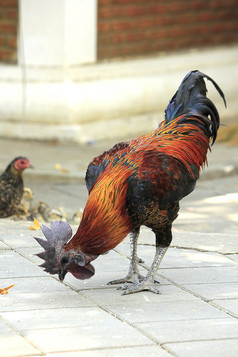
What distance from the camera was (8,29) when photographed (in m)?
13.8

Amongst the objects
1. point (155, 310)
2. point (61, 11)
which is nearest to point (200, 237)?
point (155, 310)

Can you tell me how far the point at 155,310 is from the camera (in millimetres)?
5996

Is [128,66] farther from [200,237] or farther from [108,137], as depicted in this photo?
[200,237]

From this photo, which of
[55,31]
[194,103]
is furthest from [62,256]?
[55,31]

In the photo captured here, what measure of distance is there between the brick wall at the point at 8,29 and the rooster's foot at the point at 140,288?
26.0 feet

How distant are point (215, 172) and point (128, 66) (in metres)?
3.13

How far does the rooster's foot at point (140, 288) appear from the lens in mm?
6387

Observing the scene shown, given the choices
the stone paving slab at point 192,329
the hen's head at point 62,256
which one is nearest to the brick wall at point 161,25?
the hen's head at point 62,256

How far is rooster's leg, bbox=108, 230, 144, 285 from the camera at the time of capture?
6602mm

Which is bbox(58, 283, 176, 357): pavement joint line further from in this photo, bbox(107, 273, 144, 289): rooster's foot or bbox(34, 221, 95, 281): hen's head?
bbox(107, 273, 144, 289): rooster's foot

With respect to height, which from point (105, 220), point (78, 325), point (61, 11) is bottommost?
point (78, 325)

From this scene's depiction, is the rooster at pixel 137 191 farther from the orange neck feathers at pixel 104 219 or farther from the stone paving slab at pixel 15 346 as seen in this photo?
the stone paving slab at pixel 15 346

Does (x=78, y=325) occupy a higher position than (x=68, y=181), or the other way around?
(x=78, y=325)

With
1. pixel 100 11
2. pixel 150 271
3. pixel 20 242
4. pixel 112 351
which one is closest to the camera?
pixel 112 351
